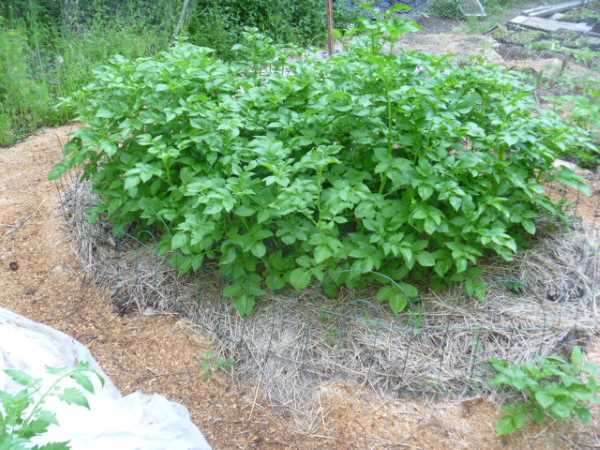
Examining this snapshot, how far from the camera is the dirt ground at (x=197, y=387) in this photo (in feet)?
7.83

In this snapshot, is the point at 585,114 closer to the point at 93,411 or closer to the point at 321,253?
the point at 321,253

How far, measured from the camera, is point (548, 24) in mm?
7699

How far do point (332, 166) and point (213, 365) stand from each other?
3.45 ft

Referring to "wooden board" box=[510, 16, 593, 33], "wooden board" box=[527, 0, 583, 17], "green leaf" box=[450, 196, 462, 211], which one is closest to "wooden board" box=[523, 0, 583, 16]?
"wooden board" box=[527, 0, 583, 17]

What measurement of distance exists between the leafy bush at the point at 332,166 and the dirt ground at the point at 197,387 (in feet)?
1.31

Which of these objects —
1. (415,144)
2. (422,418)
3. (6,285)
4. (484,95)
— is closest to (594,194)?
(484,95)

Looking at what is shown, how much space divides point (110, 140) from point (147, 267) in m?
0.69

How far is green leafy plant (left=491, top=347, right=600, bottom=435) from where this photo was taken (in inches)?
88.0

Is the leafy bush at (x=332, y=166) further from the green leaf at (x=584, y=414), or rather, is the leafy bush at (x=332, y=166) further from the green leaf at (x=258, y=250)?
the green leaf at (x=584, y=414)

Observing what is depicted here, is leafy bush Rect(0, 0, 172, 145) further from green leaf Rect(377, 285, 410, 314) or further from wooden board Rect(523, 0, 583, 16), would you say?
wooden board Rect(523, 0, 583, 16)

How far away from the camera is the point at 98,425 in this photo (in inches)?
75.2

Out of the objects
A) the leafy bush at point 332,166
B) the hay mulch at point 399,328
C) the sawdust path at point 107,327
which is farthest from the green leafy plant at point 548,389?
the sawdust path at point 107,327

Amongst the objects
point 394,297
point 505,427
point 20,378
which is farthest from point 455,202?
point 20,378

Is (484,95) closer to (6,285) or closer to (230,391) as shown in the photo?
(230,391)
